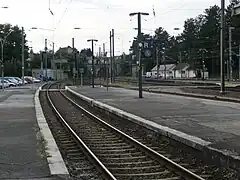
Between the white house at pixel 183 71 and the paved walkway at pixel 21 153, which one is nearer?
the paved walkway at pixel 21 153

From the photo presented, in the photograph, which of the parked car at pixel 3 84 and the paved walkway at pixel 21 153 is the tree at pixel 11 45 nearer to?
the parked car at pixel 3 84

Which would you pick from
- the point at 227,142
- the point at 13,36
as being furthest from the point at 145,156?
the point at 13,36

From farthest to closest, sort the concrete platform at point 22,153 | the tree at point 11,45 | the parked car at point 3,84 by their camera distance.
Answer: the tree at point 11,45 < the parked car at point 3,84 < the concrete platform at point 22,153

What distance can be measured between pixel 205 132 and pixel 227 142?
6.97ft

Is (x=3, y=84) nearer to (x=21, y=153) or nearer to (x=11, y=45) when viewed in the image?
(x=21, y=153)

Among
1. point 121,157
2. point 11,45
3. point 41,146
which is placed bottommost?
point 121,157

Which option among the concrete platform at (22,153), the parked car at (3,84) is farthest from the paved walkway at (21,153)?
the parked car at (3,84)

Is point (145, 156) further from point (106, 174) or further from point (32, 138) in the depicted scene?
point (32, 138)

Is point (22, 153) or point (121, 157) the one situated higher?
point (22, 153)

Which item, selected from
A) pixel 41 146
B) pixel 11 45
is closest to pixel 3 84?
pixel 41 146

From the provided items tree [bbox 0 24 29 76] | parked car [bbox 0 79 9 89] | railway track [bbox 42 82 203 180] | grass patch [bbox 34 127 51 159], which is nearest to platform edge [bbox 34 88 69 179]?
grass patch [bbox 34 127 51 159]

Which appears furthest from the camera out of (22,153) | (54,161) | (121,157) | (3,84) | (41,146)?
(3,84)

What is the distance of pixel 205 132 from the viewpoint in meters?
13.6

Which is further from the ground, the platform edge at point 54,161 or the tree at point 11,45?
the tree at point 11,45
